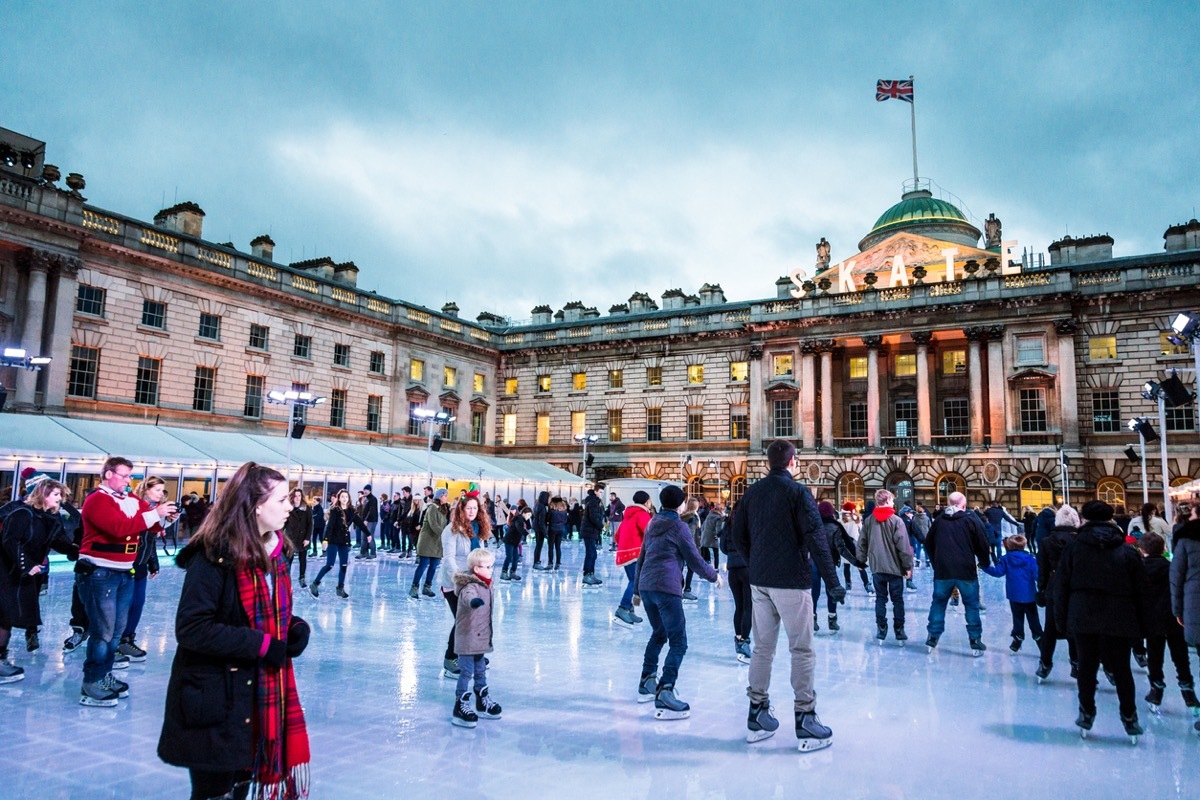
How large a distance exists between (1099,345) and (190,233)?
4306 cm

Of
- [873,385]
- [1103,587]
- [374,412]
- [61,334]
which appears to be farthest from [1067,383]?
[61,334]

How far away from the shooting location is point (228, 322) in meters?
34.3

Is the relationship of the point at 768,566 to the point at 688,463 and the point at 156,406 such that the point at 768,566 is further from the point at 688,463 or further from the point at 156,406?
the point at 688,463

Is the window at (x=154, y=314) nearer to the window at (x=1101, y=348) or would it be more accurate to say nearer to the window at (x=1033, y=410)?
the window at (x=1033, y=410)

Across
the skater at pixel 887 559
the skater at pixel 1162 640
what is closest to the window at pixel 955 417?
the skater at pixel 887 559

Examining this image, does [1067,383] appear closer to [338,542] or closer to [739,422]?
[739,422]

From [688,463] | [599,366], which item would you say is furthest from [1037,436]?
[599,366]

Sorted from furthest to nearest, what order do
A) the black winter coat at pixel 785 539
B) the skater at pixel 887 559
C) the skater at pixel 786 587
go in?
1. the skater at pixel 887 559
2. the black winter coat at pixel 785 539
3. the skater at pixel 786 587

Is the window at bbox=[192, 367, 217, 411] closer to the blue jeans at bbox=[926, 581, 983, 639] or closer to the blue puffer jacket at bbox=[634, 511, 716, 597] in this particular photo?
the blue puffer jacket at bbox=[634, 511, 716, 597]

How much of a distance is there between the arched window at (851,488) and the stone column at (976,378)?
5.73 metres

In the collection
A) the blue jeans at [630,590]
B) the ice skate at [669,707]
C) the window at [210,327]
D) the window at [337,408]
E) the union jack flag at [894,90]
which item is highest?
the union jack flag at [894,90]

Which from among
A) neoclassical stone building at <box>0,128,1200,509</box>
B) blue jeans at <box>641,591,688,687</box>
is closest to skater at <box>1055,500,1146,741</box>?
blue jeans at <box>641,591,688,687</box>

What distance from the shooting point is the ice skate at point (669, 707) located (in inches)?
264

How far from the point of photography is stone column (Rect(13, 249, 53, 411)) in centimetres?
2680
